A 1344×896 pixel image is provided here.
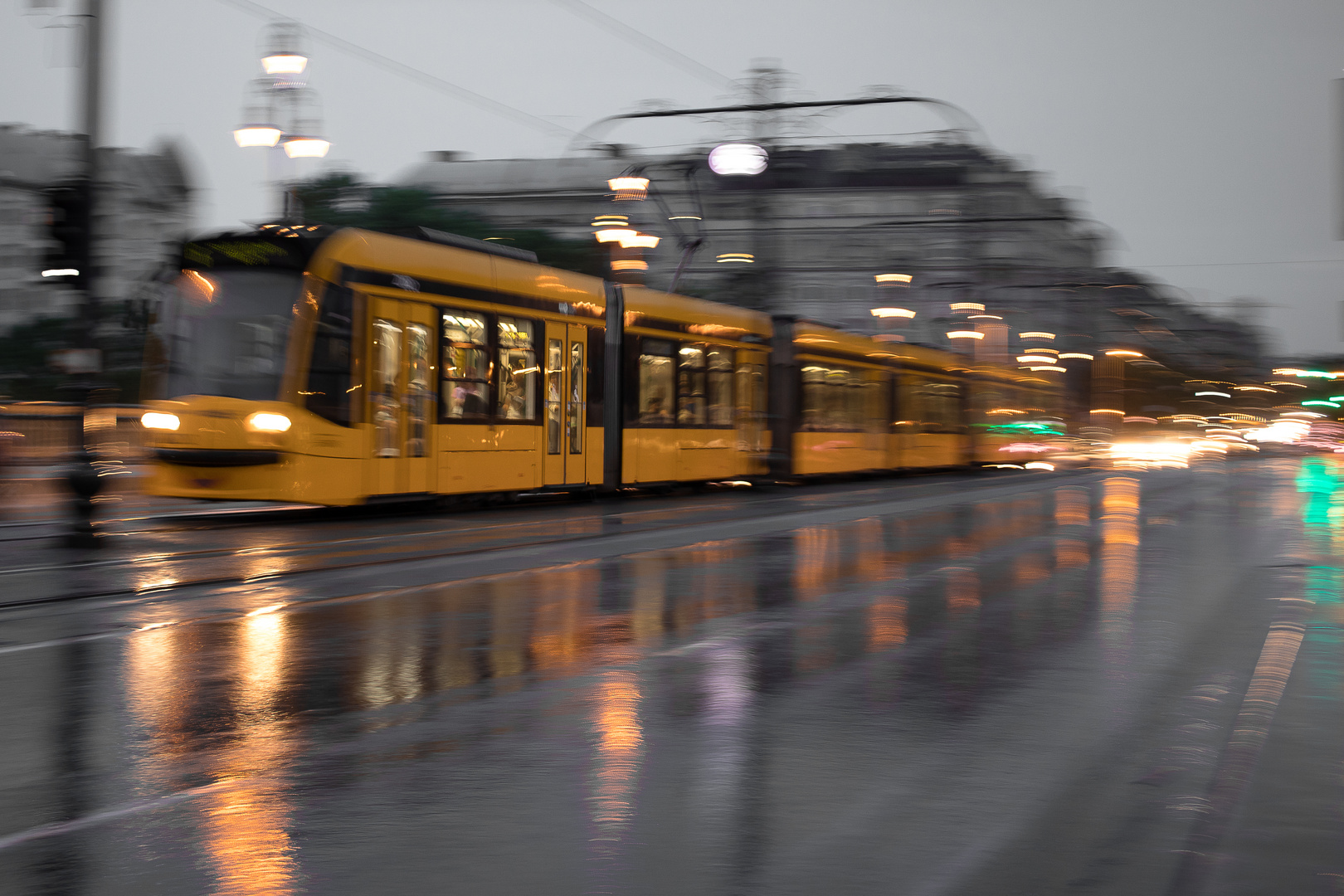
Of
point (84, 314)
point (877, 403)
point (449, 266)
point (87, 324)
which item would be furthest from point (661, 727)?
point (877, 403)

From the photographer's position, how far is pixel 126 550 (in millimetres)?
13570

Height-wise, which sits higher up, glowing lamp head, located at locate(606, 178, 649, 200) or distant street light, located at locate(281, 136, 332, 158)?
distant street light, located at locate(281, 136, 332, 158)

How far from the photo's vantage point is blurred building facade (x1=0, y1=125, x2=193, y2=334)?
106 meters

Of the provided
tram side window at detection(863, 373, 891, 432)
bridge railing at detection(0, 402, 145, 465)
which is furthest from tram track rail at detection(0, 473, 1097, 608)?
tram side window at detection(863, 373, 891, 432)

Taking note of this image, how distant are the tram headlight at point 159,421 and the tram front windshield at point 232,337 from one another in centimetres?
23

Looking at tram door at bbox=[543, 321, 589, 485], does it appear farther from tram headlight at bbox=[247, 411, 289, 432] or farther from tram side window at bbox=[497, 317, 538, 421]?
tram headlight at bbox=[247, 411, 289, 432]

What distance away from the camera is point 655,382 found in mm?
23438

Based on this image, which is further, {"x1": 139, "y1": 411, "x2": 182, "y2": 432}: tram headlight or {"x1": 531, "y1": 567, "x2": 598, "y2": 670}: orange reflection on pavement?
{"x1": 139, "y1": 411, "x2": 182, "y2": 432}: tram headlight

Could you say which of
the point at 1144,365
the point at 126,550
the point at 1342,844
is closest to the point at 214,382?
the point at 126,550

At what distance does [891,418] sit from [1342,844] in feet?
98.5

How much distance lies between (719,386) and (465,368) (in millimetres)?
7539

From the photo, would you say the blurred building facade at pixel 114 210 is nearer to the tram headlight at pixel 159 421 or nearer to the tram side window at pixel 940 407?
the tram side window at pixel 940 407

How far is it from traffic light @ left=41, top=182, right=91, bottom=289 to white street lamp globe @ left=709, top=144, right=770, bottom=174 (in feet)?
59.4

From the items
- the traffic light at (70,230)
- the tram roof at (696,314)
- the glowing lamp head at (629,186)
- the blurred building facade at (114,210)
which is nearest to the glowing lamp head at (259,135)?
the glowing lamp head at (629,186)
